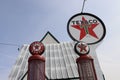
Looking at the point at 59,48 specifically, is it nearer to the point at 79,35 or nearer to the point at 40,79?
the point at 79,35

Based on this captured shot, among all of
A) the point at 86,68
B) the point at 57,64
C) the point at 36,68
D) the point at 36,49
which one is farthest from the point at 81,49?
the point at 57,64

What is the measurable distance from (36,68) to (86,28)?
4333mm

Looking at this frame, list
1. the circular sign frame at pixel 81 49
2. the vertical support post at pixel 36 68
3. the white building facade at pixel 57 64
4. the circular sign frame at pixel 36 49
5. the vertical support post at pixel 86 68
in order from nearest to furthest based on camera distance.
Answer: the vertical support post at pixel 36 68
the vertical support post at pixel 86 68
the circular sign frame at pixel 36 49
the circular sign frame at pixel 81 49
the white building facade at pixel 57 64

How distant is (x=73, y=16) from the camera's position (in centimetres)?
927

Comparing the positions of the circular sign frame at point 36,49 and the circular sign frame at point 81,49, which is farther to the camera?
the circular sign frame at point 81,49

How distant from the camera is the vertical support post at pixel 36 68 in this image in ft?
17.4

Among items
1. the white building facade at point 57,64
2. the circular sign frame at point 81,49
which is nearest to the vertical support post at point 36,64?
the circular sign frame at point 81,49

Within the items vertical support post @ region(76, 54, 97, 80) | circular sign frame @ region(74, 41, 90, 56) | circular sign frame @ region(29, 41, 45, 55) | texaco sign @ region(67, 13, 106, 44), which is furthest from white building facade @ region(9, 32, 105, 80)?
circular sign frame @ region(29, 41, 45, 55)

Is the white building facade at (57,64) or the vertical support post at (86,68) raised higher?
the white building facade at (57,64)

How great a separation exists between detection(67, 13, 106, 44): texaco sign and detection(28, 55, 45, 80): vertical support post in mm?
3407

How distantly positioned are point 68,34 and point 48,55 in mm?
3838

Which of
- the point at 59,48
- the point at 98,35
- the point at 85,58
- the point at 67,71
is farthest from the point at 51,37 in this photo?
the point at 85,58

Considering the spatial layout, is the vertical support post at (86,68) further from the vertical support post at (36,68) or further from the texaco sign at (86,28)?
the texaco sign at (86,28)

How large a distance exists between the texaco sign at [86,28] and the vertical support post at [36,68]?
341 cm
